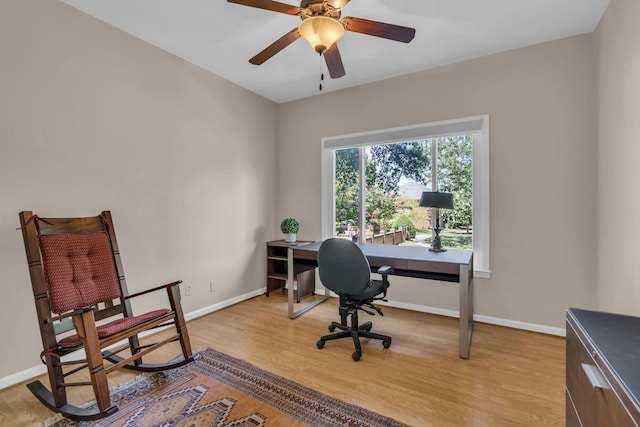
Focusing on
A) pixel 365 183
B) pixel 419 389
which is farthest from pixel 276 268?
pixel 419 389

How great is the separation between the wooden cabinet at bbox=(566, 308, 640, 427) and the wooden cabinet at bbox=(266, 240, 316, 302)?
2900mm

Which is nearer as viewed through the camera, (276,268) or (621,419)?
(621,419)

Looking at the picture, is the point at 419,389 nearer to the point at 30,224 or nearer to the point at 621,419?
the point at 621,419

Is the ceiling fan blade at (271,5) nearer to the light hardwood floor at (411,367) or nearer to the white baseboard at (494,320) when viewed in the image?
the light hardwood floor at (411,367)

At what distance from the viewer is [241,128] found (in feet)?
12.4

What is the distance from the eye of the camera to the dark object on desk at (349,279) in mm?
Answer: 2367

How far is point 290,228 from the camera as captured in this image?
12.9 feet

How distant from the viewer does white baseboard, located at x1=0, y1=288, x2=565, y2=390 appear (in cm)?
206

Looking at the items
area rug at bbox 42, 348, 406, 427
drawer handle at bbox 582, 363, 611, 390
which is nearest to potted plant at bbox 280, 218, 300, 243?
area rug at bbox 42, 348, 406, 427

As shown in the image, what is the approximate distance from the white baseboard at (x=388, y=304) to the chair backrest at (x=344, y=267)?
1.36 m

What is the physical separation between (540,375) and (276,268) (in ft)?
9.88

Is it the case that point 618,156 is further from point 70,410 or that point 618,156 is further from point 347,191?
point 70,410

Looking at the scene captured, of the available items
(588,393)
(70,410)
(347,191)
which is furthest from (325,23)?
(70,410)

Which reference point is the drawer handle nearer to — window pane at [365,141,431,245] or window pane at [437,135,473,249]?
window pane at [437,135,473,249]
